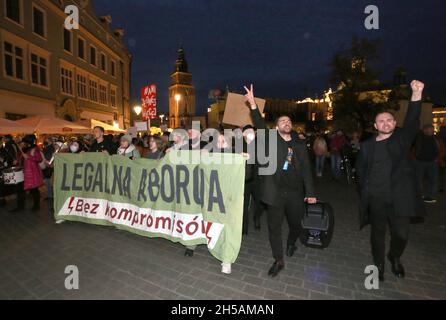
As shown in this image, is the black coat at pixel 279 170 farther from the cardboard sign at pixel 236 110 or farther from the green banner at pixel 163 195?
the cardboard sign at pixel 236 110

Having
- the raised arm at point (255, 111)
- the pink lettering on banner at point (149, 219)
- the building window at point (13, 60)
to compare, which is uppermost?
the building window at point (13, 60)

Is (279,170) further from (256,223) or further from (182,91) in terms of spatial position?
(182,91)

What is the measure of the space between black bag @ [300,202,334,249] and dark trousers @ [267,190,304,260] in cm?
29

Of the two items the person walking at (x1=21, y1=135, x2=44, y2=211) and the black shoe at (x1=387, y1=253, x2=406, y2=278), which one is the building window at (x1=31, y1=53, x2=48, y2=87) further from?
the black shoe at (x1=387, y1=253, x2=406, y2=278)

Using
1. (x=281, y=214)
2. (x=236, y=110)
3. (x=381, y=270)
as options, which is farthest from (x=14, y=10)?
(x=381, y=270)

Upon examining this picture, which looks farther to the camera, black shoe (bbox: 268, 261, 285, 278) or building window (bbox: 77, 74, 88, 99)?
building window (bbox: 77, 74, 88, 99)

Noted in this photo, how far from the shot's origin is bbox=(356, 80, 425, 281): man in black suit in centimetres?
332

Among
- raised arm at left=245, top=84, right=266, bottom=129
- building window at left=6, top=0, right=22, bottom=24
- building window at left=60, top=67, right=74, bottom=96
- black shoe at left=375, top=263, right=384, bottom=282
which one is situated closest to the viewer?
black shoe at left=375, top=263, right=384, bottom=282

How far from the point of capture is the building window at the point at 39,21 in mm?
17859

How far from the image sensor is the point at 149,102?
18453mm

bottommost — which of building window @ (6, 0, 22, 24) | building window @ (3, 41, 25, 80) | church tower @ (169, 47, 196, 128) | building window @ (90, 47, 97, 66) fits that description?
building window @ (3, 41, 25, 80)

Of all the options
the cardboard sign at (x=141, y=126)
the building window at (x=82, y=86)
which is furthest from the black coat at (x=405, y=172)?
the building window at (x=82, y=86)

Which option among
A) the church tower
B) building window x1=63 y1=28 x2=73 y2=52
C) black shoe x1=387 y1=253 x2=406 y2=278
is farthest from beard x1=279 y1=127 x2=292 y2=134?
the church tower
